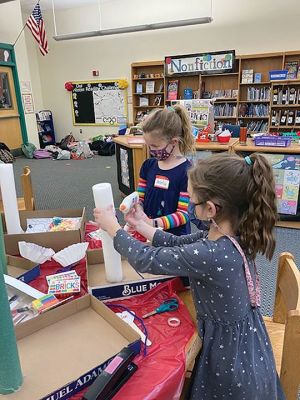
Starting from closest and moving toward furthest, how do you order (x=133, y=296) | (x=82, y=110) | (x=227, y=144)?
(x=133, y=296) < (x=227, y=144) < (x=82, y=110)

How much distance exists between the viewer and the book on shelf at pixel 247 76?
6.49 metres

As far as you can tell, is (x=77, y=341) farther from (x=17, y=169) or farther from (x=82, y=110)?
(x=82, y=110)

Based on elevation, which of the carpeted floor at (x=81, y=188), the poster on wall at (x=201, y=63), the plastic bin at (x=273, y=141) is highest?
the poster on wall at (x=201, y=63)

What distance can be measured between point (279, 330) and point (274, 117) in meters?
5.93

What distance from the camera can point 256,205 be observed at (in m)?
0.89

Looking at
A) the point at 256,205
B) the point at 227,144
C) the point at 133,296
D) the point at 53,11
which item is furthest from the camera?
the point at 53,11

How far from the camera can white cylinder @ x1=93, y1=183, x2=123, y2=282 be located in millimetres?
938

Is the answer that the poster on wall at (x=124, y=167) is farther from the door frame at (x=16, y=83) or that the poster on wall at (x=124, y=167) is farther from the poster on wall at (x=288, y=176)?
the door frame at (x=16, y=83)

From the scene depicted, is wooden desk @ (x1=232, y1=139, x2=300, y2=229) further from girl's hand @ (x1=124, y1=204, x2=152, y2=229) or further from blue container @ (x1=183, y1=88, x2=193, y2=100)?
blue container @ (x1=183, y1=88, x2=193, y2=100)

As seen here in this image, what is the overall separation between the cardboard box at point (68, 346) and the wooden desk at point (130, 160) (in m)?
3.01

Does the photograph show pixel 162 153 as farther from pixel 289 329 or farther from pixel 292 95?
pixel 292 95

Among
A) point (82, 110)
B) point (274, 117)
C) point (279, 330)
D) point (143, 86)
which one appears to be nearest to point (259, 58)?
point (274, 117)

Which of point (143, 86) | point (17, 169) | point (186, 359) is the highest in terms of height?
point (143, 86)

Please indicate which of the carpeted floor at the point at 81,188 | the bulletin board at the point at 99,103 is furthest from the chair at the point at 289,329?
the bulletin board at the point at 99,103
